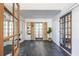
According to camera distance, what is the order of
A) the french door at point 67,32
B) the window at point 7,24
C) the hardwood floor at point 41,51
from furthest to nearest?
the french door at point 67,32 → the hardwood floor at point 41,51 → the window at point 7,24

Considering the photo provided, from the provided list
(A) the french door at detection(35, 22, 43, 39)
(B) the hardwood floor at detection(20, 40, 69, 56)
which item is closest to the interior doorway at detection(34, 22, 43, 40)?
(A) the french door at detection(35, 22, 43, 39)

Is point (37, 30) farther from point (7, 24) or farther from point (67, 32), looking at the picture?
point (7, 24)

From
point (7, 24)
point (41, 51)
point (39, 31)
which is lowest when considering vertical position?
point (41, 51)

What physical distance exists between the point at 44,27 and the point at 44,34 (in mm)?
871

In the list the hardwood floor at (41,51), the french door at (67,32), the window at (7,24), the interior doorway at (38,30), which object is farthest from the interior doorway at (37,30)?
the window at (7,24)

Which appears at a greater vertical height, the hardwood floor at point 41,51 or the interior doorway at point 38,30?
the interior doorway at point 38,30

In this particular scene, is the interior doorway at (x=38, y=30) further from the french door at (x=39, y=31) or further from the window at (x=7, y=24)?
the window at (x=7, y=24)

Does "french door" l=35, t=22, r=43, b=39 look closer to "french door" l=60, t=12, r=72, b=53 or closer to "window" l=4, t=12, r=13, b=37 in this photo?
"french door" l=60, t=12, r=72, b=53

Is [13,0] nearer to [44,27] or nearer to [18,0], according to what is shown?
[18,0]

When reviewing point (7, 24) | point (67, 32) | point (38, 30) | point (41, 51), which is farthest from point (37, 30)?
point (7, 24)

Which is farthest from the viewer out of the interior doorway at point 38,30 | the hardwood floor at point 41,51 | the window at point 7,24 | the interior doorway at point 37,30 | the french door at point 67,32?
the interior doorway at point 38,30

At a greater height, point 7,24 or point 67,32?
point 7,24

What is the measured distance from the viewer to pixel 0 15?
185 centimetres

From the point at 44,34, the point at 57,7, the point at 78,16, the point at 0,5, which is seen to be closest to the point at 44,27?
the point at 44,34
